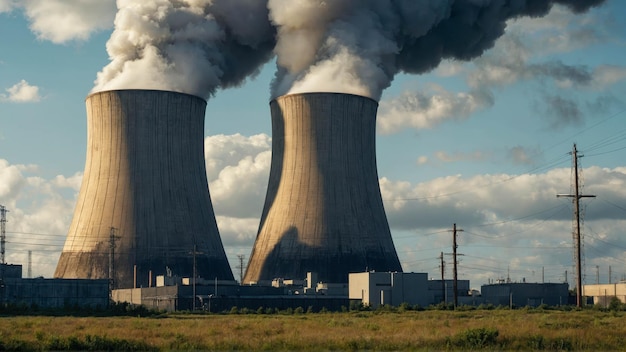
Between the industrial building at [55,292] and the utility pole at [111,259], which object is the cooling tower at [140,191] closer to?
the utility pole at [111,259]

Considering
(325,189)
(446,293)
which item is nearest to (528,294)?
(446,293)

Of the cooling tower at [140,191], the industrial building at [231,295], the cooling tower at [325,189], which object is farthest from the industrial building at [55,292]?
the cooling tower at [325,189]

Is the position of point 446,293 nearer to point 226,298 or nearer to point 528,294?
point 528,294

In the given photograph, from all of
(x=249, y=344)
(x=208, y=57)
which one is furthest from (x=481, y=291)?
(x=249, y=344)

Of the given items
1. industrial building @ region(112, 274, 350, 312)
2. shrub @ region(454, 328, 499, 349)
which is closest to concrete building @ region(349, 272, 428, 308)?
industrial building @ region(112, 274, 350, 312)

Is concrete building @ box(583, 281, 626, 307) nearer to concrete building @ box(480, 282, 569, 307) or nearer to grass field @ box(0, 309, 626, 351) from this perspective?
concrete building @ box(480, 282, 569, 307)
